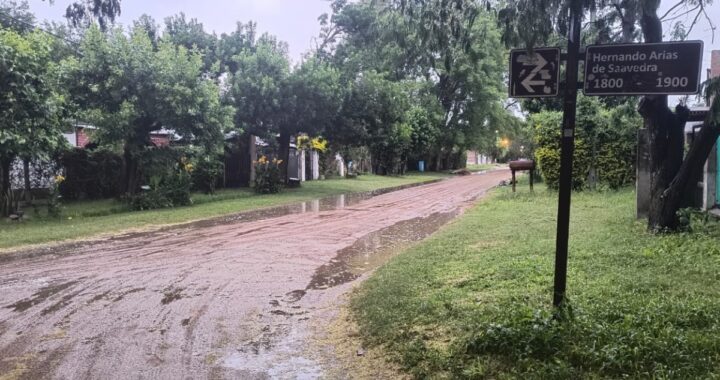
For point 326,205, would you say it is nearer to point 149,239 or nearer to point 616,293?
point 149,239

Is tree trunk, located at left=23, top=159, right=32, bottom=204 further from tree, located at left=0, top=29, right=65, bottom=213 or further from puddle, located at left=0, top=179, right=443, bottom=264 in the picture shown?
puddle, located at left=0, top=179, right=443, bottom=264

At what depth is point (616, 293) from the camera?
18.5 feet

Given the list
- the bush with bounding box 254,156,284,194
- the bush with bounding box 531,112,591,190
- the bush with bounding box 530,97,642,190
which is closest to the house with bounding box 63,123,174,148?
the bush with bounding box 254,156,284,194

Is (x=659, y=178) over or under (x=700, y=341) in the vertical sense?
over

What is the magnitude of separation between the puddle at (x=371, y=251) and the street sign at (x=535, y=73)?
159 inches

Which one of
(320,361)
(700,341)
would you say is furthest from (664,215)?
(320,361)

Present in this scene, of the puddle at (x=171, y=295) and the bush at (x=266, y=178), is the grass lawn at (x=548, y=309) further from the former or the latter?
the bush at (x=266, y=178)

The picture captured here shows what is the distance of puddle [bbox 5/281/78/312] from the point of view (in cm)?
666

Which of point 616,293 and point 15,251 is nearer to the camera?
point 616,293

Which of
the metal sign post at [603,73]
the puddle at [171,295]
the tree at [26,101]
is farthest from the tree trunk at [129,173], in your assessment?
the metal sign post at [603,73]

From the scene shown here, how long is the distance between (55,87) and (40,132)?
253cm

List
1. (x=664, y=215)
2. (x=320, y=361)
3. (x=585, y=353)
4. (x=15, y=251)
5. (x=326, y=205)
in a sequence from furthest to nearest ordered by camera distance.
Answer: (x=326, y=205), (x=15, y=251), (x=664, y=215), (x=320, y=361), (x=585, y=353)

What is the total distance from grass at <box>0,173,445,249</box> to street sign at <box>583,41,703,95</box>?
11.0 metres

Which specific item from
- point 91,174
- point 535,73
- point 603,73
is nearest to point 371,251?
point 535,73
